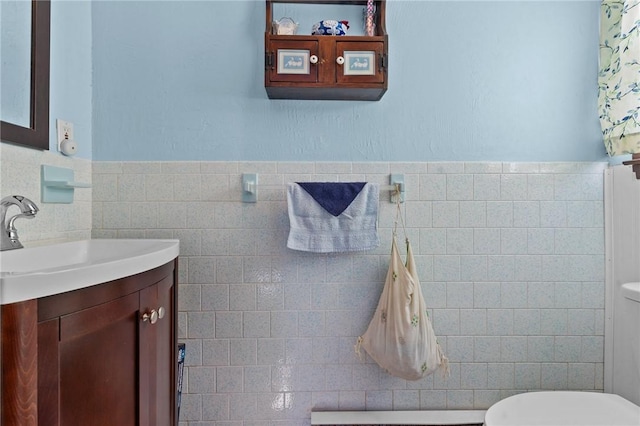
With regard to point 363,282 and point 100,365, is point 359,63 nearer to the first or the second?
point 363,282

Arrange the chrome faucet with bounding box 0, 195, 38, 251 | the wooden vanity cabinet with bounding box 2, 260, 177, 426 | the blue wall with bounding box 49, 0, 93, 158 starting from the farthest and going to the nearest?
the blue wall with bounding box 49, 0, 93, 158 < the chrome faucet with bounding box 0, 195, 38, 251 < the wooden vanity cabinet with bounding box 2, 260, 177, 426

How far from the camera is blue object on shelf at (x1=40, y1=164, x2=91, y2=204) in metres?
1.29

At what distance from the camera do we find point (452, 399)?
5.28 feet

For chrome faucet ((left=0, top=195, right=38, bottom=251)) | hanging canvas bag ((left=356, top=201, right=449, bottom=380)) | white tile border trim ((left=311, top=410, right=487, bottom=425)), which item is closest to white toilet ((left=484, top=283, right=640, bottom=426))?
white tile border trim ((left=311, top=410, right=487, bottom=425))

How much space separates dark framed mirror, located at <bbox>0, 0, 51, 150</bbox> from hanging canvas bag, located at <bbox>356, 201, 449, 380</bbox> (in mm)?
1291

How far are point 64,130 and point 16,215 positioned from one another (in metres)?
0.47

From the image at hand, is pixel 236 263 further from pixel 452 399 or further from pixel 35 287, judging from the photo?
pixel 452 399

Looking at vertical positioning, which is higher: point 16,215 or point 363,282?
point 16,215

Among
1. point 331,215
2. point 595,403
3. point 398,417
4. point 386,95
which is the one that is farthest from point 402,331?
point 386,95

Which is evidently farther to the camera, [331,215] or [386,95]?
[386,95]

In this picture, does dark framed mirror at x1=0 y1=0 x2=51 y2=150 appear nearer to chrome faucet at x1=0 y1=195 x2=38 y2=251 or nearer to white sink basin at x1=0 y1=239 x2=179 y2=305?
chrome faucet at x1=0 y1=195 x2=38 y2=251

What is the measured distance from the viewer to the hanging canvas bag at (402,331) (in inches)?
56.4

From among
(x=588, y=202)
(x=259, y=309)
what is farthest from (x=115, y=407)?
(x=588, y=202)

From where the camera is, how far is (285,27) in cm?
151
